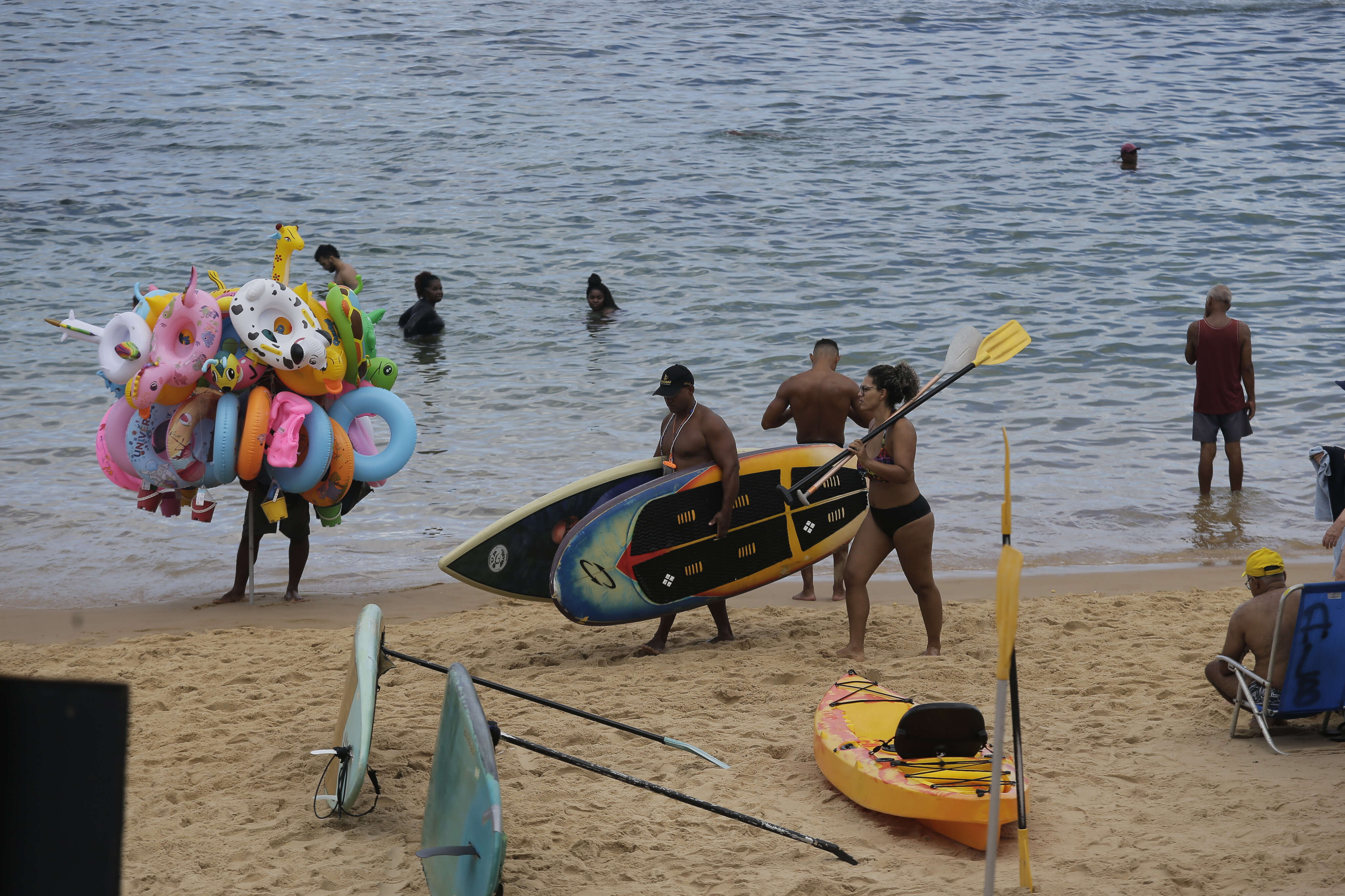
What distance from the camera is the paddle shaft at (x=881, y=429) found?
5.57 metres

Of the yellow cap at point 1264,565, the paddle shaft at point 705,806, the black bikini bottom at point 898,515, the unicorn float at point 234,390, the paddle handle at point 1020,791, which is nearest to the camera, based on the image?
the paddle handle at point 1020,791

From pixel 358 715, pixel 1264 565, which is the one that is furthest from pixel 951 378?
pixel 358 715

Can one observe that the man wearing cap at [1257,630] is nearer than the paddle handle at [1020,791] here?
No

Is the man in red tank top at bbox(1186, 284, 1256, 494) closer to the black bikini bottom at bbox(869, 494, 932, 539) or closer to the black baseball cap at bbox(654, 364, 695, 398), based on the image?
the black bikini bottom at bbox(869, 494, 932, 539)

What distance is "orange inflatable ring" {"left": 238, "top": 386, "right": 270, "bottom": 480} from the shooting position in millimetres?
6848

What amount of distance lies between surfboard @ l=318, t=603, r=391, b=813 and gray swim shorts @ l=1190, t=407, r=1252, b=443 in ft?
23.5

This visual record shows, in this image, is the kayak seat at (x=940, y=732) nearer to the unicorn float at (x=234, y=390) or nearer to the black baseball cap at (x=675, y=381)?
the black baseball cap at (x=675, y=381)

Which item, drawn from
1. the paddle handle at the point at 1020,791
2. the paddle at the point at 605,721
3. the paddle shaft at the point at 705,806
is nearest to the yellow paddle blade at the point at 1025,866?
the paddle handle at the point at 1020,791

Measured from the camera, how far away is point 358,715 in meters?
4.35

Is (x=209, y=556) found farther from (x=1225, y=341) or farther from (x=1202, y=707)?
(x=1225, y=341)

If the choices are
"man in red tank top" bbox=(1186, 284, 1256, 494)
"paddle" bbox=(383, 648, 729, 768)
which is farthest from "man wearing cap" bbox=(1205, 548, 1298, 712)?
"man in red tank top" bbox=(1186, 284, 1256, 494)

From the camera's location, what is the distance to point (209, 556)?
8.89 metres

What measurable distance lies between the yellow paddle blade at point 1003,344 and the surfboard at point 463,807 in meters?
2.51

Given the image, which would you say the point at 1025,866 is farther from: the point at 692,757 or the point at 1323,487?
the point at 1323,487
